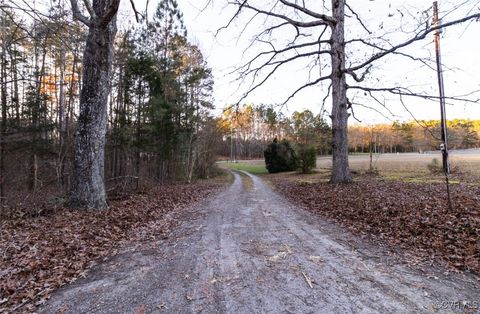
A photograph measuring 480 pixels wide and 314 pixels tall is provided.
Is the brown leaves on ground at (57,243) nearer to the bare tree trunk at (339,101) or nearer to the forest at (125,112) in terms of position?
the forest at (125,112)

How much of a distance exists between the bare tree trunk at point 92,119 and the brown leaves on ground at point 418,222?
624 centimetres

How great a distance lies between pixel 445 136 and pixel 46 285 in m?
18.2

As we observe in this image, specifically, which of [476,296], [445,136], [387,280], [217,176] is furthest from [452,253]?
[217,176]

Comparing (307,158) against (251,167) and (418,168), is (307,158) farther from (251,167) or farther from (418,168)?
(251,167)

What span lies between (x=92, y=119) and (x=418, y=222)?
8101mm

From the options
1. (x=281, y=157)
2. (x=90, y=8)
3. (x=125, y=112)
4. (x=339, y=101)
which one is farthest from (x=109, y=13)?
(x=281, y=157)

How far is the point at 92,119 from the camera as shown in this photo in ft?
24.8

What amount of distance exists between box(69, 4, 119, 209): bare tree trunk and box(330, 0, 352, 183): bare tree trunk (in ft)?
29.2

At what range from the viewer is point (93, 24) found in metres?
7.39

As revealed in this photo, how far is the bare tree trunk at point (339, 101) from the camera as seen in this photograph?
1195 centimetres

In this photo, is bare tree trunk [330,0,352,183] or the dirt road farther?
bare tree trunk [330,0,352,183]

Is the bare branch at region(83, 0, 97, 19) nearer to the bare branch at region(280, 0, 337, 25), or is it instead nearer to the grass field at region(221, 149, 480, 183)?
the bare branch at region(280, 0, 337, 25)

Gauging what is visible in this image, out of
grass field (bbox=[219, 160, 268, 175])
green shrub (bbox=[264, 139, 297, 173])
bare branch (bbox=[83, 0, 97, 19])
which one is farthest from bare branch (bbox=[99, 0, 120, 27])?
grass field (bbox=[219, 160, 268, 175])

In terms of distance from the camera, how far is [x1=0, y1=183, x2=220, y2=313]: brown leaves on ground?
349 centimetres
